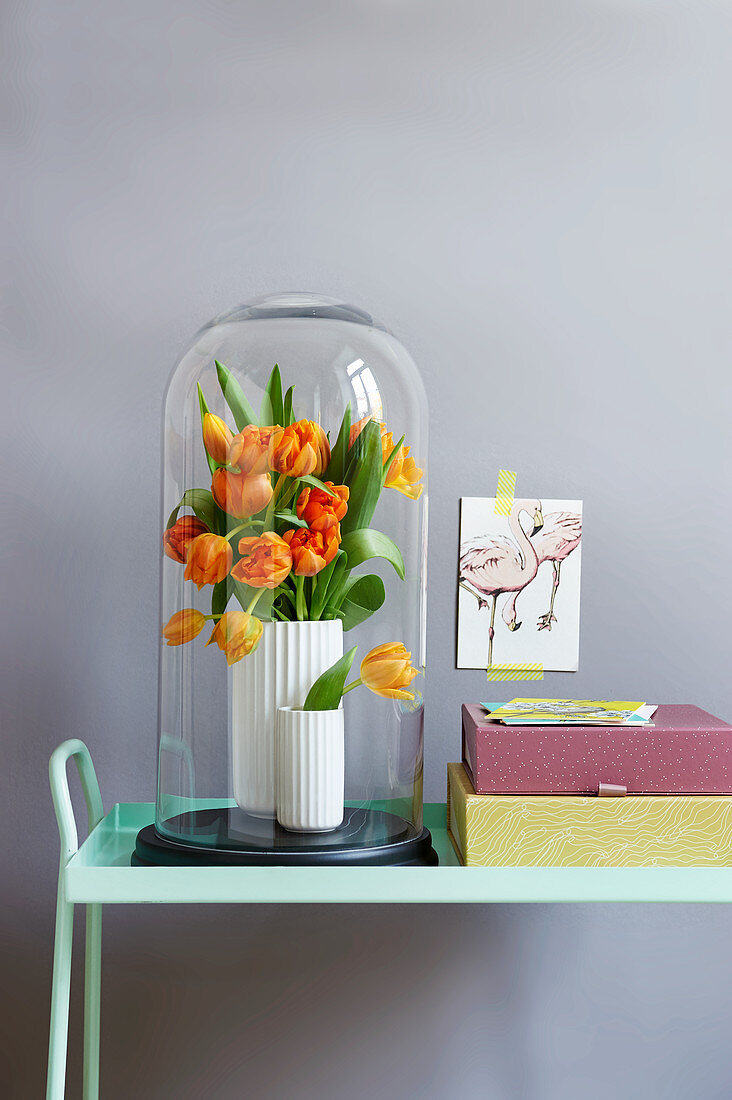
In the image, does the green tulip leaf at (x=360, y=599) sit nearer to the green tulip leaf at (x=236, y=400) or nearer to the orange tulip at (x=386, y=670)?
the orange tulip at (x=386, y=670)

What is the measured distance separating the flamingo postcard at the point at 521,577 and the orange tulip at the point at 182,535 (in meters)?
0.39

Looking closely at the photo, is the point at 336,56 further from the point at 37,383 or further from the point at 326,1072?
the point at 326,1072

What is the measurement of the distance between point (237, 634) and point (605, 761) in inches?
13.0

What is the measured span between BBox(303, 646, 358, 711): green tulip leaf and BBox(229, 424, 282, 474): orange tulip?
181mm

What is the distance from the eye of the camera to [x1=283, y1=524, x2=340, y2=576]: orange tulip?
0.79 metres

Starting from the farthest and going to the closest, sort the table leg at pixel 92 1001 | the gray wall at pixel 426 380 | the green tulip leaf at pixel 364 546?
the gray wall at pixel 426 380, the table leg at pixel 92 1001, the green tulip leaf at pixel 364 546

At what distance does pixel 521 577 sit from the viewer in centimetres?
112

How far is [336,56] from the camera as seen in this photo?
1135 millimetres

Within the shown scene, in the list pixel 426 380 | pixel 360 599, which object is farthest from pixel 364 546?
pixel 426 380

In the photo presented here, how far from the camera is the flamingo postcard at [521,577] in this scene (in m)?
1.12

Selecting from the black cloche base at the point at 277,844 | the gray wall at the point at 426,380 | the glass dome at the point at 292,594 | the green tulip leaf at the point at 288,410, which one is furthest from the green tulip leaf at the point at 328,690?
the gray wall at the point at 426,380

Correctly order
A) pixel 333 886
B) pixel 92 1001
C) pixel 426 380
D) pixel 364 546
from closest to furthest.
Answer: pixel 333 886 → pixel 364 546 → pixel 92 1001 → pixel 426 380

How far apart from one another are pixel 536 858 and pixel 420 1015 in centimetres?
44

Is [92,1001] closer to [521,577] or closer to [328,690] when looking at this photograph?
[328,690]
